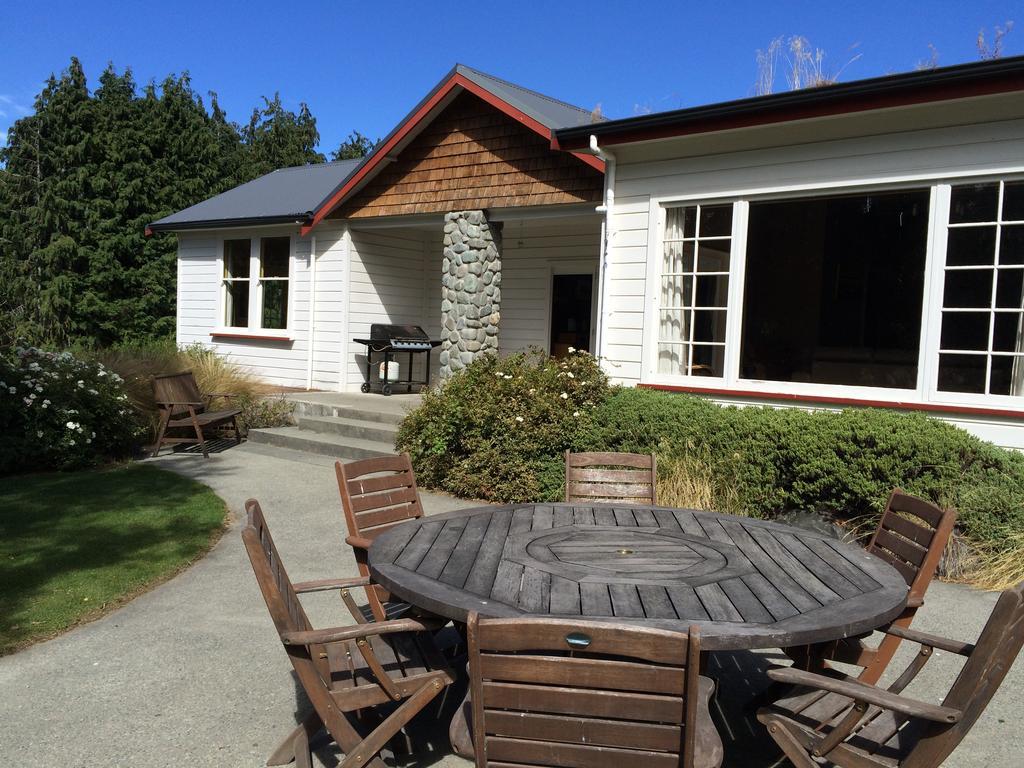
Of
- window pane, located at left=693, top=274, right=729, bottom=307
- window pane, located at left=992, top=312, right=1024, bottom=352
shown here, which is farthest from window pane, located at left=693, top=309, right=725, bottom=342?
window pane, located at left=992, top=312, right=1024, bottom=352

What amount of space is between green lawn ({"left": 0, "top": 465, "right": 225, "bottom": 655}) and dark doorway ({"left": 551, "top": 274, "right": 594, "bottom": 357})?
6.93m

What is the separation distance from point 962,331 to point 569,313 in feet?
22.2

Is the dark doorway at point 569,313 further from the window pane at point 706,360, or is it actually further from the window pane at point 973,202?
the window pane at point 973,202

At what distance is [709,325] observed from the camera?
337 inches

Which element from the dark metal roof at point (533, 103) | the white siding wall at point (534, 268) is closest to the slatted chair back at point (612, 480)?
the dark metal roof at point (533, 103)

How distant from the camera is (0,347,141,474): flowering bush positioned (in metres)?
8.37

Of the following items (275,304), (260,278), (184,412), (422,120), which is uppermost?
(422,120)

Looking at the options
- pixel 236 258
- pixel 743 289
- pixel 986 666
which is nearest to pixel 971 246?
pixel 743 289

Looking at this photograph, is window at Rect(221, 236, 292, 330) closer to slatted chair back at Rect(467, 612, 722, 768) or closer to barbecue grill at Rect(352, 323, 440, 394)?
barbecue grill at Rect(352, 323, 440, 394)

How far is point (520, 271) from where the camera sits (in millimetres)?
13766

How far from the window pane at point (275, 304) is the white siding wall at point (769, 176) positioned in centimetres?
728

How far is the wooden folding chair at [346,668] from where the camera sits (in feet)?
8.55

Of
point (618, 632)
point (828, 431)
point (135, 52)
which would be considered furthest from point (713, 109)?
point (135, 52)

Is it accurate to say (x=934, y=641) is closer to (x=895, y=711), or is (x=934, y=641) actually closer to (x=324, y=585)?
(x=895, y=711)
